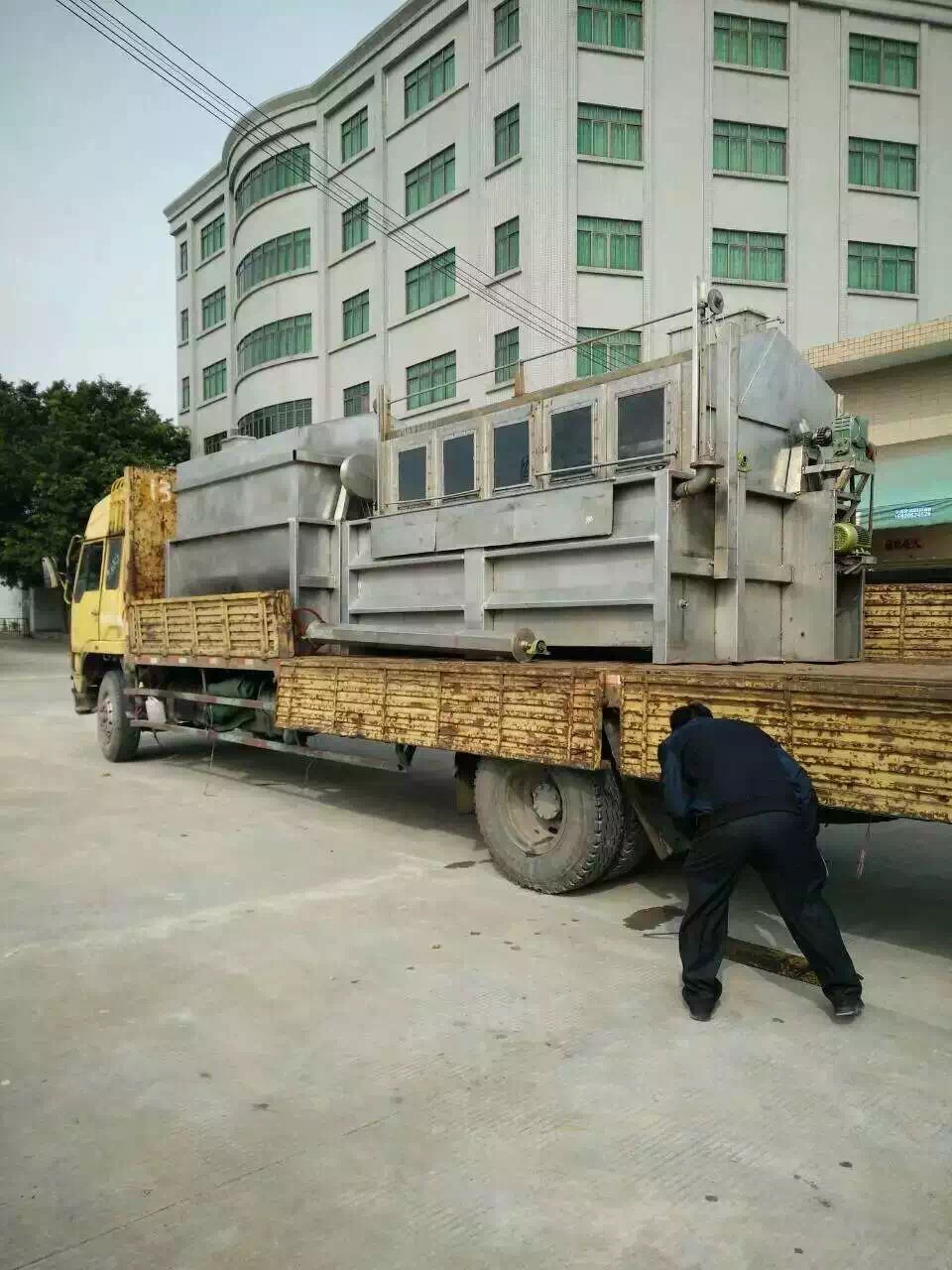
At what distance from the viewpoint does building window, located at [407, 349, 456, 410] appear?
23.8 m

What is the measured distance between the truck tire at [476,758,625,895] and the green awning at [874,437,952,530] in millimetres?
9748

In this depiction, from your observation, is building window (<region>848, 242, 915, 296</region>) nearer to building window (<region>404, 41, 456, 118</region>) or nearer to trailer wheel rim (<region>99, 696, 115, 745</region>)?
building window (<region>404, 41, 456, 118</region>)

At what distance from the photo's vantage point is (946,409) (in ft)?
45.9

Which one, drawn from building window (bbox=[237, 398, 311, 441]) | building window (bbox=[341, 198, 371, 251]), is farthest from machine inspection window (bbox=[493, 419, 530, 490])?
building window (bbox=[237, 398, 311, 441])

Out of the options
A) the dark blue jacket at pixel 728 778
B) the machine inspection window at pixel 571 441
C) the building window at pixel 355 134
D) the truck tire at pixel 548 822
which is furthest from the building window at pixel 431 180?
the dark blue jacket at pixel 728 778

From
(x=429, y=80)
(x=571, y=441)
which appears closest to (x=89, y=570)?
(x=571, y=441)

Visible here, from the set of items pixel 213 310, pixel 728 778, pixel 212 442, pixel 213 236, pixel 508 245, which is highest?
pixel 213 236

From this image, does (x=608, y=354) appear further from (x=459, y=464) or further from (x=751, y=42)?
(x=459, y=464)

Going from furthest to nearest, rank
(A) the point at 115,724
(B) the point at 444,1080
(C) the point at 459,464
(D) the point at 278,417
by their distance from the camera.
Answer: (D) the point at 278,417 < (A) the point at 115,724 < (C) the point at 459,464 < (B) the point at 444,1080

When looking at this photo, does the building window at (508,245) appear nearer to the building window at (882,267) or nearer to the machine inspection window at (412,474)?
the building window at (882,267)

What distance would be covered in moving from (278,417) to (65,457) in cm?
772

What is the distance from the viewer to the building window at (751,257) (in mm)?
23328

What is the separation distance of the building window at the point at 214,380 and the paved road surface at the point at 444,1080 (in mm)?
31705

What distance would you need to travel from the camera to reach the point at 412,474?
7.86m
